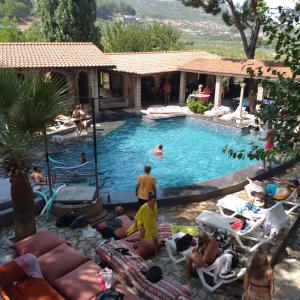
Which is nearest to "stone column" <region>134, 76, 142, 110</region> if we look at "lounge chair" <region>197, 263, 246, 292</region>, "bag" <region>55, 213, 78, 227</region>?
"bag" <region>55, 213, 78, 227</region>

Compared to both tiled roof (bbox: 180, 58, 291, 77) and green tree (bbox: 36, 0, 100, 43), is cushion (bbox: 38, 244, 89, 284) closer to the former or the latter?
tiled roof (bbox: 180, 58, 291, 77)

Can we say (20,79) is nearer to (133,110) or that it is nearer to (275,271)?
(275,271)

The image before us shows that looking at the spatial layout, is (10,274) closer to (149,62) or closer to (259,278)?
(259,278)

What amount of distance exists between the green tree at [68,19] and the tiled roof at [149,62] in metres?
10.6

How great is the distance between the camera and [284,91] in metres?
4.98

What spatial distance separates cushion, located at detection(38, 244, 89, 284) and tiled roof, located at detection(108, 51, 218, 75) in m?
18.3

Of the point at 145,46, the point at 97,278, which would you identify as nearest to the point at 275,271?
the point at 97,278

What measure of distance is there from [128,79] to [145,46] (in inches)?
1184

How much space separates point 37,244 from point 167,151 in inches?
436

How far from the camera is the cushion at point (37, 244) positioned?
6.50m

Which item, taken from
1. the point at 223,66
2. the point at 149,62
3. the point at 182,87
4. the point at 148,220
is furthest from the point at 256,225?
the point at 149,62

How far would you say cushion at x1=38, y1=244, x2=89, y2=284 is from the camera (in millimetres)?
5941

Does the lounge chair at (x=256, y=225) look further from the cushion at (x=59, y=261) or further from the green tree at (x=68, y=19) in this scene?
the green tree at (x=68, y=19)

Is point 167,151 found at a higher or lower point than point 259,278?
lower
